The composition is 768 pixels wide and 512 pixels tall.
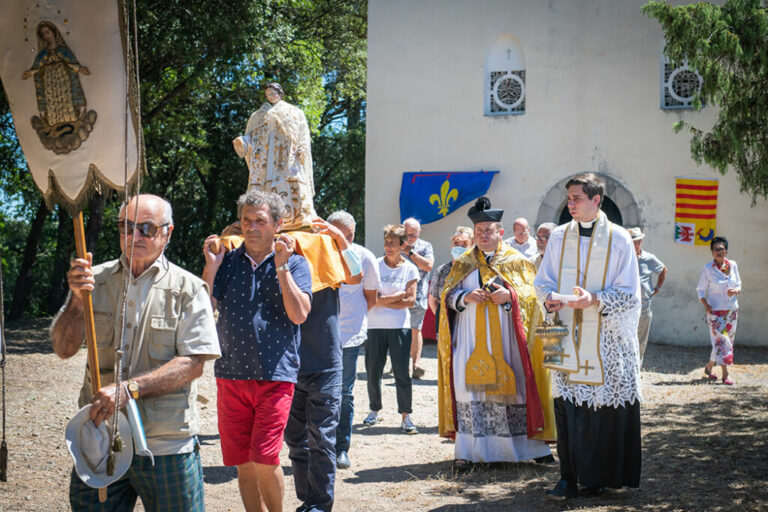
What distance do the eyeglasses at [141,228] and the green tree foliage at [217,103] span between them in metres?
0.15

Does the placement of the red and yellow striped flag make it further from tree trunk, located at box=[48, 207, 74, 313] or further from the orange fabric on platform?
Answer: tree trunk, located at box=[48, 207, 74, 313]

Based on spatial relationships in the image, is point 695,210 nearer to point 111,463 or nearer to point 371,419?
point 371,419

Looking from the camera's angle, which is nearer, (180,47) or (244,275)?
(244,275)

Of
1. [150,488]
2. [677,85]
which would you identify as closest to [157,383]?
[150,488]

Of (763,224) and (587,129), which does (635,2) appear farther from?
(763,224)

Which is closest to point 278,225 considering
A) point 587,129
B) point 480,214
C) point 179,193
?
point 480,214

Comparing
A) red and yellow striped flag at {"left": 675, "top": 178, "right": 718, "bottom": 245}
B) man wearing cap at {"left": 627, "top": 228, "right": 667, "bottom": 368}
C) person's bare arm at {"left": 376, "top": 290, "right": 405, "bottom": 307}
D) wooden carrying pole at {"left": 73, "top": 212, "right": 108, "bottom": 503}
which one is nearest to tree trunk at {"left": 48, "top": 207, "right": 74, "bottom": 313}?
red and yellow striped flag at {"left": 675, "top": 178, "right": 718, "bottom": 245}

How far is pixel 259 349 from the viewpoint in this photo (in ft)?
14.5

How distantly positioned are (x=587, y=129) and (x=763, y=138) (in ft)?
23.7

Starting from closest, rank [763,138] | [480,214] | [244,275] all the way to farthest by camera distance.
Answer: [244,275]
[480,214]
[763,138]

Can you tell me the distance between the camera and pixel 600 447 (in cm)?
556

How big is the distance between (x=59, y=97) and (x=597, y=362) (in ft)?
12.8

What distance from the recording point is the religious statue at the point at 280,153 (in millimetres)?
5766

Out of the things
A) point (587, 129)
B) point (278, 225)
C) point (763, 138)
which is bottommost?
point (278, 225)
